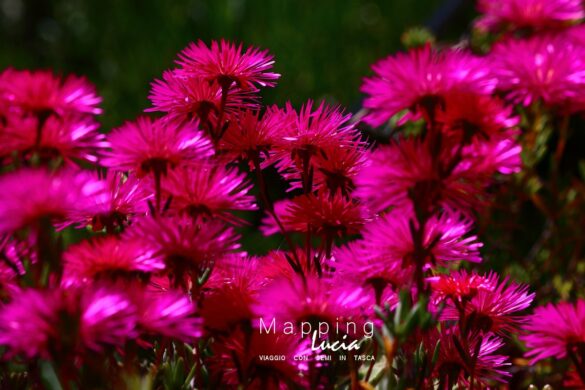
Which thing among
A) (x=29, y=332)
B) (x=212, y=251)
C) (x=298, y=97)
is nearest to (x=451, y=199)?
(x=212, y=251)

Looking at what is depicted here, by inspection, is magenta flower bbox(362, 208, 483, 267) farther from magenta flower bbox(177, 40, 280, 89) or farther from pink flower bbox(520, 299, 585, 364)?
magenta flower bbox(177, 40, 280, 89)

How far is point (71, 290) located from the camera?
541 mm

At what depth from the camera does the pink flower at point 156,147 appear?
0.62 metres

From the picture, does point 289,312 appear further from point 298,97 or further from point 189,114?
point 298,97

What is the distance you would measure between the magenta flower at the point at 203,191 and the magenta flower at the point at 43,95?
0.26ft

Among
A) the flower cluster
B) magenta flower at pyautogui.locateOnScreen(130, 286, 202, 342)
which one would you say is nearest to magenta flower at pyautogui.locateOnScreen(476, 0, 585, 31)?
the flower cluster

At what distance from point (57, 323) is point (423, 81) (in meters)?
0.28

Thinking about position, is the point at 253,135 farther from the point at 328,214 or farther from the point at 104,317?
the point at 104,317

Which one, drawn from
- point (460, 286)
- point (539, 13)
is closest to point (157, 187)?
point (460, 286)

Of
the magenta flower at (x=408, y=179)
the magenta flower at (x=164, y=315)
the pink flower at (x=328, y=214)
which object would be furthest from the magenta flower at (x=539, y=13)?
the magenta flower at (x=164, y=315)

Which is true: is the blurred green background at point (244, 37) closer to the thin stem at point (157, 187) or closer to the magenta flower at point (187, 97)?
the magenta flower at point (187, 97)

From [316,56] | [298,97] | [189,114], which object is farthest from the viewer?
[316,56]

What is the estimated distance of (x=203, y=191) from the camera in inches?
24.9

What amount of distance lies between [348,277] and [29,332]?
0.82ft
